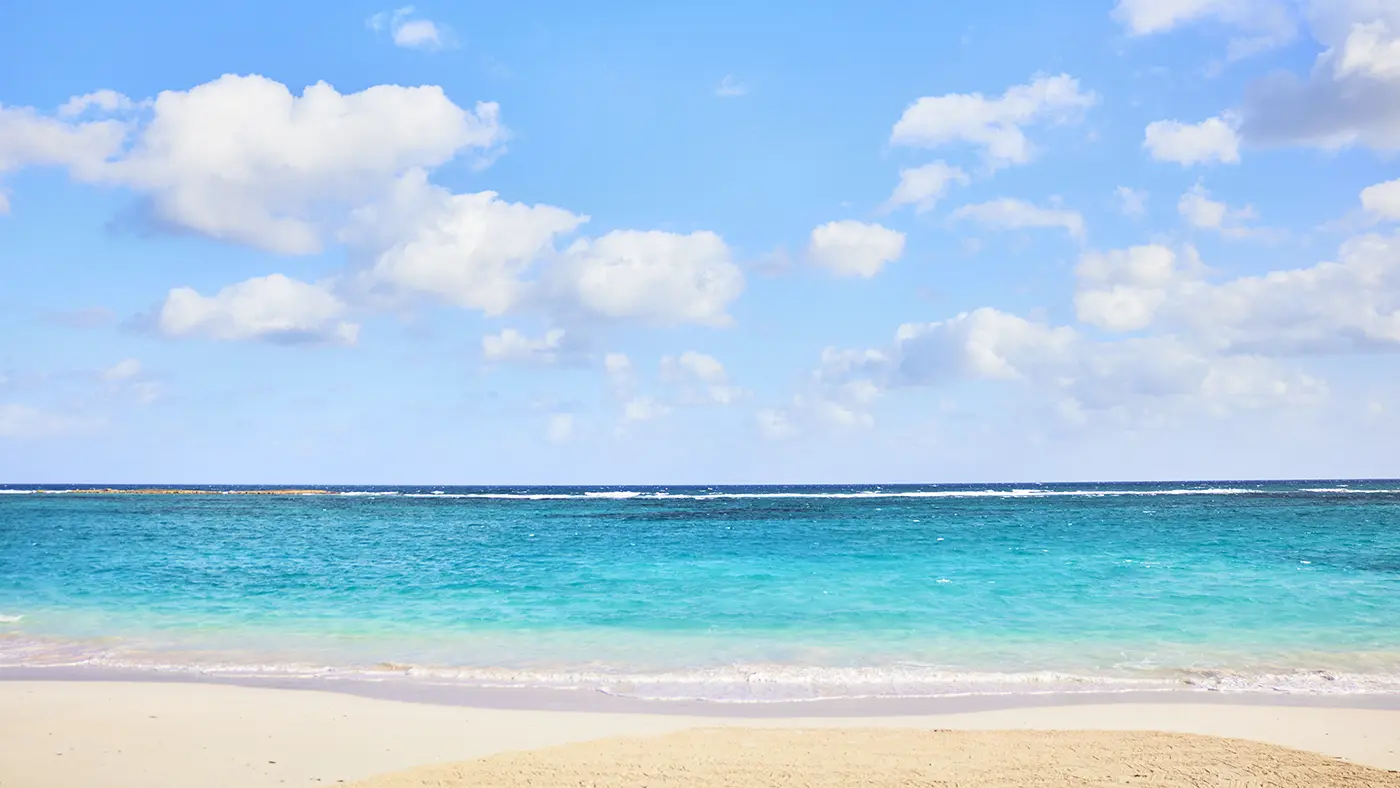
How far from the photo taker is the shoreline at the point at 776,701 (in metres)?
11.3

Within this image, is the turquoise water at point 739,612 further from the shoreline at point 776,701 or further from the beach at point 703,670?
the shoreline at point 776,701

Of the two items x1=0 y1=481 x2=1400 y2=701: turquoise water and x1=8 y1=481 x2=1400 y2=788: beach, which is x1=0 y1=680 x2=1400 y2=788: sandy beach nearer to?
x1=8 y1=481 x2=1400 y2=788: beach

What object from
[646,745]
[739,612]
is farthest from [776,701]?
[739,612]

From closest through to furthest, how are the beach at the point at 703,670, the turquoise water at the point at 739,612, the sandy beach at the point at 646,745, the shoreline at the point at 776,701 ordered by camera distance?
the sandy beach at the point at 646,745, the beach at the point at 703,670, the shoreline at the point at 776,701, the turquoise water at the point at 739,612

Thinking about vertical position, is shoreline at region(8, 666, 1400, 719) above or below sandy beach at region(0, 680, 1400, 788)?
below

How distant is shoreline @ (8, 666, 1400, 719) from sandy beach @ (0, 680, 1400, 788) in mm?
232

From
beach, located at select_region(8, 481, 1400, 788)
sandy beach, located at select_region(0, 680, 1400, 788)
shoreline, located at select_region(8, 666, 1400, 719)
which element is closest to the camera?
sandy beach, located at select_region(0, 680, 1400, 788)

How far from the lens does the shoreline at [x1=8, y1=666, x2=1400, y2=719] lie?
11.3 meters

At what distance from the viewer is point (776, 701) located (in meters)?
11.8

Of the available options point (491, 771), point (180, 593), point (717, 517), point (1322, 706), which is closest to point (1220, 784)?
point (1322, 706)

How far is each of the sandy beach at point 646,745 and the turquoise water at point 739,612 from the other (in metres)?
1.67

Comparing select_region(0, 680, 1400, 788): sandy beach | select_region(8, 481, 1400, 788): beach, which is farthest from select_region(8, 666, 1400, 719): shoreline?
select_region(0, 680, 1400, 788): sandy beach

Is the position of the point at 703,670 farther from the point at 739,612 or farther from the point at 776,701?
the point at 739,612

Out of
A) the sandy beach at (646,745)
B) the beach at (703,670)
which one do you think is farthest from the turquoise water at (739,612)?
the sandy beach at (646,745)
